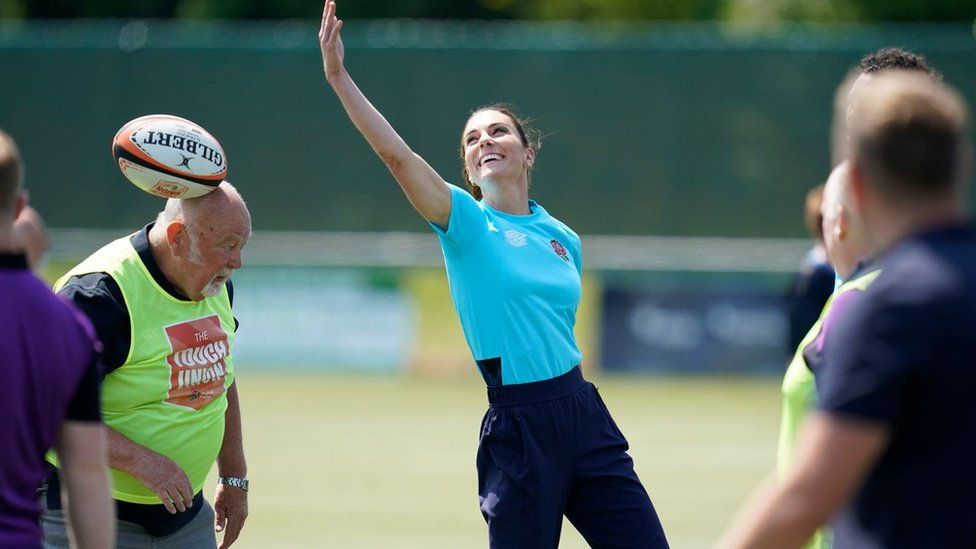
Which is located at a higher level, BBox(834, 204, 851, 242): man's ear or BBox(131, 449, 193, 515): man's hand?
BBox(834, 204, 851, 242): man's ear

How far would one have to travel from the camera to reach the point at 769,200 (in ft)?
60.4

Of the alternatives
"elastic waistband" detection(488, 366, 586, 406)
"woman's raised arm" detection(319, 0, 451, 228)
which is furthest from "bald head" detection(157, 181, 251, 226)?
"elastic waistband" detection(488, 366, 586, 406)

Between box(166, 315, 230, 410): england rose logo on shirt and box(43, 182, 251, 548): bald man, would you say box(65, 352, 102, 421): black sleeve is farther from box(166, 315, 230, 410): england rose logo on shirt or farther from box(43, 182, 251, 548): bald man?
box(166, 315, 230, 410): england rose logo on shirt

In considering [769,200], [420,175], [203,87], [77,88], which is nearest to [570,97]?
[769,200]

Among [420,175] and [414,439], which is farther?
[414,439]

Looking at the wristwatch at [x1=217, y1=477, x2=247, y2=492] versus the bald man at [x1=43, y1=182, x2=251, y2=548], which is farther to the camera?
the wristwatch at [x1=217, y1=477, x2=247, y2=492]

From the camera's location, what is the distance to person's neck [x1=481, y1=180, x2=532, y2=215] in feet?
17.3

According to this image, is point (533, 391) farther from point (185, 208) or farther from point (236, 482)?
point (185, 208)

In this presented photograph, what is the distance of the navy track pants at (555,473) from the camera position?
4777 mm

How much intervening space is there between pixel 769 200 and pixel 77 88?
963 cm

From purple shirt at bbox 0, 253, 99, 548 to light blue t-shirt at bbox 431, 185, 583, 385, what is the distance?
6.89 ft

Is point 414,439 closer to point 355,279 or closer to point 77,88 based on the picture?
point 355,279

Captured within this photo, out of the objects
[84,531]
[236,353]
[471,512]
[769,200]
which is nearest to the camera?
[84,531]

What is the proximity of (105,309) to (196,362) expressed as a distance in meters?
0.39
